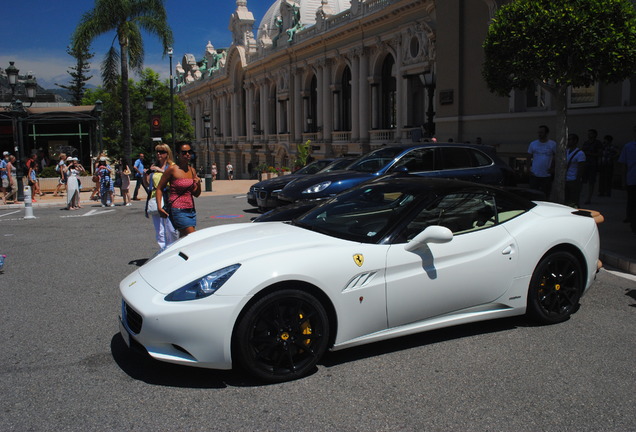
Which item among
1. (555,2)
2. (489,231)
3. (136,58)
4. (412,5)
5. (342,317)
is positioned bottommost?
(342,317)

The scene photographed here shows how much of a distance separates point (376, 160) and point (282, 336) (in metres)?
8.32

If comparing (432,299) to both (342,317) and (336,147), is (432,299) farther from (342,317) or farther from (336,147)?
(336,147)

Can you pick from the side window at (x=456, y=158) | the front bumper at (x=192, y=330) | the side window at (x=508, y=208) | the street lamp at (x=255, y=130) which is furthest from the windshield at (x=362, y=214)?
the street lamp at (x=255, y=130)

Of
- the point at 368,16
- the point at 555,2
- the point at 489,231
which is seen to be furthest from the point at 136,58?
the point at 489,231

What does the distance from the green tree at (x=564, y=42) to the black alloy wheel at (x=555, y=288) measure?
5.98 m

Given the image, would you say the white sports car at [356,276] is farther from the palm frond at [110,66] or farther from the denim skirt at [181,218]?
the palm frond at [110,66]

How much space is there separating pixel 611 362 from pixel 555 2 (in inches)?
319

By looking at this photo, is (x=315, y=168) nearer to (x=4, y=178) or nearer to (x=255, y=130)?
(x=4, y=178)

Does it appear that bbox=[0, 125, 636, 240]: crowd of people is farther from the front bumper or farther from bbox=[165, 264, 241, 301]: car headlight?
the front bumper

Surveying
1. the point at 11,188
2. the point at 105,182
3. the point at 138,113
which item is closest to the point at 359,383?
the point at 105,182

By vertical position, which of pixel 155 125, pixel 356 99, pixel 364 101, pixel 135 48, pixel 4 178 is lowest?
pixel 4 178

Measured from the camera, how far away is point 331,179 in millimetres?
11969

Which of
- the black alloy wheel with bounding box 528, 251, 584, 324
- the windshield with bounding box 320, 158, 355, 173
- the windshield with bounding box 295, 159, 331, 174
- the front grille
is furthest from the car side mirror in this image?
the windshield with bounding box 295, 159, 331, 174

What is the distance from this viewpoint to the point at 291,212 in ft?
29.8
